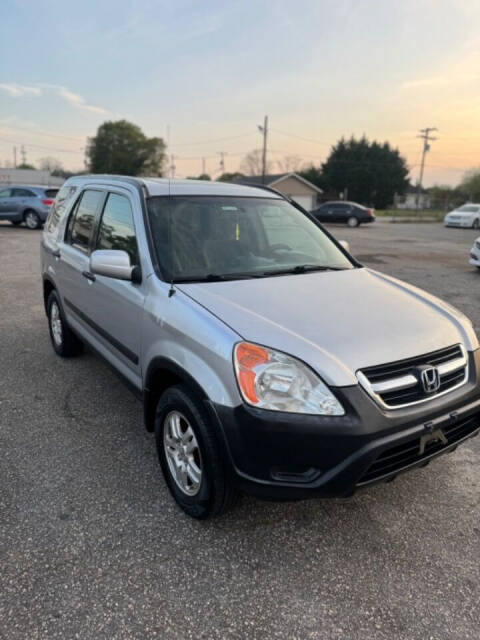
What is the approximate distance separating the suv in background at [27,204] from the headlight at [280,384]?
57.3 ft

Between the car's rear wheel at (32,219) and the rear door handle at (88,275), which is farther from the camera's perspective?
the car's rear wheel at (32,219)

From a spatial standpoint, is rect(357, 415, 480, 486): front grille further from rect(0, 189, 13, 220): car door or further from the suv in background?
rect(0, 189, 13, 220): car door

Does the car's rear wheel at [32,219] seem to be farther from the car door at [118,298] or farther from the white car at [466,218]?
the white car at [466,218]

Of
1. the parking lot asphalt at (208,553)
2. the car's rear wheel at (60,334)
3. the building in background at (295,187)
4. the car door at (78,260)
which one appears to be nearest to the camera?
the parking lot asphalt at (208,553)

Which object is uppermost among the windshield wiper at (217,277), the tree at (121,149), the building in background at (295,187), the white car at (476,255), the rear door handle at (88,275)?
the tree at (121,149)

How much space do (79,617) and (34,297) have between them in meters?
6.54

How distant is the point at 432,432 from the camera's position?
7.34ft

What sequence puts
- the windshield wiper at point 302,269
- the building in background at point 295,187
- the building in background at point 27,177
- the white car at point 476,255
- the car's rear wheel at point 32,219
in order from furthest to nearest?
the building in background at point 27,177 < the building in background at point 295,187 < the car's rear wheel at point 32,219 < the white car at point 476,255 < the windshield wiper at point 302,269

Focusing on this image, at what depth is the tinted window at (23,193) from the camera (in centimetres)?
1775

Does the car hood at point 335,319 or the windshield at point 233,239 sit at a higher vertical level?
the windshield at point 233,239

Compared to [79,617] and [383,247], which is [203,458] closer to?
[79,617]

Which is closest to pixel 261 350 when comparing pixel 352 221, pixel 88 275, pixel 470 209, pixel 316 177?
pixel 88 275

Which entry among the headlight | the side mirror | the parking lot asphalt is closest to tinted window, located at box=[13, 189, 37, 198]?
the parking lot asphalt

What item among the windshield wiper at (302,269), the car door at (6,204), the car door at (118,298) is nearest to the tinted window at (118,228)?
the car door at (118,298)
